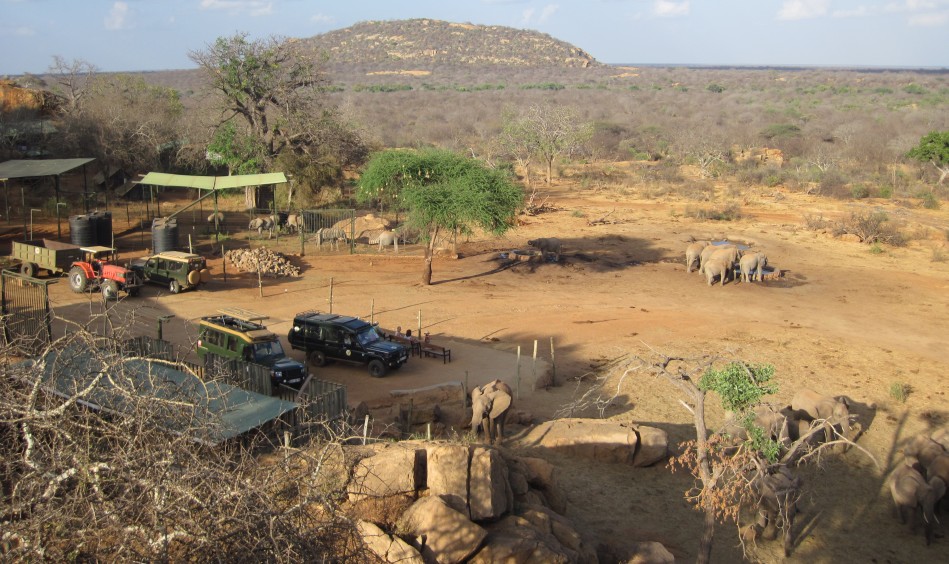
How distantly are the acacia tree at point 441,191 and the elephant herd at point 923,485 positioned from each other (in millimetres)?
16376

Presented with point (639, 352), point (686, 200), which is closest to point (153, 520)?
point (639, 352)

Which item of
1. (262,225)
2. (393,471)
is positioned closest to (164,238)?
(262,225)

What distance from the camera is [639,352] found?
20.6 m

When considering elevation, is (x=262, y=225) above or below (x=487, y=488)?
below

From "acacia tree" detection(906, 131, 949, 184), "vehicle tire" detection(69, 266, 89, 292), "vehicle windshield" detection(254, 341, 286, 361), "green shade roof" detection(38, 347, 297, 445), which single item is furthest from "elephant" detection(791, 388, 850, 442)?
"acacia tree" detection(906, 131, 949, 184)

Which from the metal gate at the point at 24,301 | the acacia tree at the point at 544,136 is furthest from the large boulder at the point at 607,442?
the acacia tree at the point at 544,136

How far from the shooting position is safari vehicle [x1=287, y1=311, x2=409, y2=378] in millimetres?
18359

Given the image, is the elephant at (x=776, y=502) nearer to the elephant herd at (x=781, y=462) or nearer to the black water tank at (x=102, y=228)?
the elephant herd at (x=781, y=462)

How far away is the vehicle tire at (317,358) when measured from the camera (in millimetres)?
18953

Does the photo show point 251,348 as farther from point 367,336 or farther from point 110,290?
point 110,290

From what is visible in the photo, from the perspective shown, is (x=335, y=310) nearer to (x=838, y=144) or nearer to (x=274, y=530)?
(x=274, y=530)

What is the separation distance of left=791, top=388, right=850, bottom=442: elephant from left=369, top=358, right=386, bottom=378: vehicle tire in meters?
8.99

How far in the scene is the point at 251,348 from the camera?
1694cm

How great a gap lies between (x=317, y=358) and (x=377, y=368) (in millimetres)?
1702
